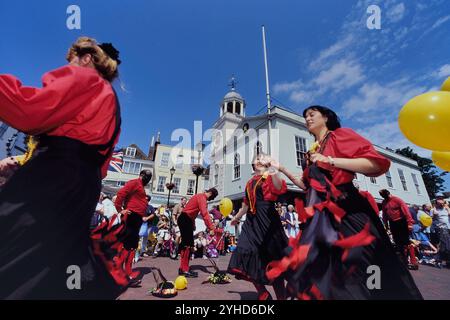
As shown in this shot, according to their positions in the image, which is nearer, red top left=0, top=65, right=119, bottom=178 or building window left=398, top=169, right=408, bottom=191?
red top left=0, top=65, right=119, bottom=178

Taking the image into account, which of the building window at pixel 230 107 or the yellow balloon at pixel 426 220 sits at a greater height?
the building window at pixel 230 107

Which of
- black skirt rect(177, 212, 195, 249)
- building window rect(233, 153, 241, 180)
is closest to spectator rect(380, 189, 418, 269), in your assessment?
black skirt rect(177, 212, 195, 249)

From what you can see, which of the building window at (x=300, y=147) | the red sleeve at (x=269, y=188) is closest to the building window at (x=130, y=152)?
the building window at (x=300, y=147)

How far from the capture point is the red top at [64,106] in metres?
0.98

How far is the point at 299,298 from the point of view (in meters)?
1.38

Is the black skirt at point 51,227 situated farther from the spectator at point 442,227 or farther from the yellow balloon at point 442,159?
the spectator at point 442,227

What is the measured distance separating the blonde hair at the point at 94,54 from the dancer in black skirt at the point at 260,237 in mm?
1883

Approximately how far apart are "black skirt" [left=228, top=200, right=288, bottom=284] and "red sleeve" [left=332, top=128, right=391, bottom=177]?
1842 millimetres

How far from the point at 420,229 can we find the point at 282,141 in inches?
371

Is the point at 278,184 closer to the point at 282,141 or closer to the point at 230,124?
the point at 282,141

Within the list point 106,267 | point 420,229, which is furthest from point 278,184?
point 420,229

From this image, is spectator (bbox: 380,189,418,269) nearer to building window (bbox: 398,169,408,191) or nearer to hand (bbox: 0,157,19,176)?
hand (bbox: 0,157,19,176)

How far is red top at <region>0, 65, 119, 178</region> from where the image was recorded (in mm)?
984

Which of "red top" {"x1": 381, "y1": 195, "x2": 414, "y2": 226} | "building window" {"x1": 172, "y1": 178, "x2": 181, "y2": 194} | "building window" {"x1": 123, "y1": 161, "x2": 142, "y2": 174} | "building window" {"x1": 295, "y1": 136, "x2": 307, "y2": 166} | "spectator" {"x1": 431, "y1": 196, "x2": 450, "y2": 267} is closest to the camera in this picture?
"red top" {"x1": 381, "y1": 195, "x2": 414, "y2": 226}
